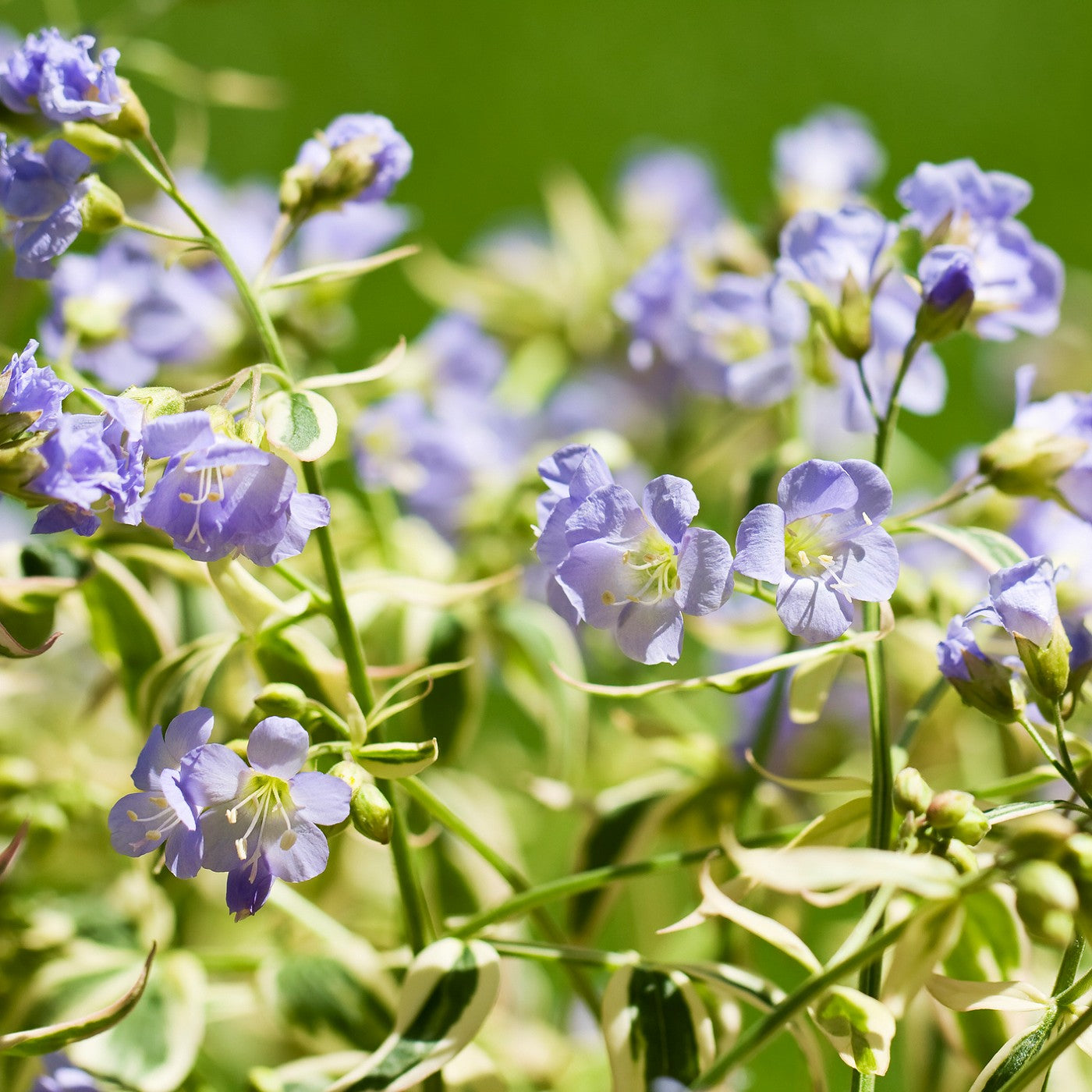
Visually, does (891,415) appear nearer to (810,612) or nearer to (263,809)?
(810,612)

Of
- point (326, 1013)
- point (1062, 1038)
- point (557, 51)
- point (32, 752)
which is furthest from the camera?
point (557, 51)

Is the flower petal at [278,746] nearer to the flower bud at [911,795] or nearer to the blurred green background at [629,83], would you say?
the flower bud at [911,795]

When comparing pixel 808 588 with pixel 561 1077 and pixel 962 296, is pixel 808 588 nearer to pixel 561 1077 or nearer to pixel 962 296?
pixel 962 296

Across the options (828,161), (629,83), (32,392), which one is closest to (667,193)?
(828,161)

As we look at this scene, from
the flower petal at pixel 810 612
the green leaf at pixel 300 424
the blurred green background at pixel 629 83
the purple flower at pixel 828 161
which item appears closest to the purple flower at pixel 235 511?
the green leaf at pixel 300 424

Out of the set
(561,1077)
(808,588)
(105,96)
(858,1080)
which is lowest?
(561,1077)

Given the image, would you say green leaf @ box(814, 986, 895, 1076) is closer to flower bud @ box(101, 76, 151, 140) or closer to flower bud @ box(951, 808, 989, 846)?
flower bud @ box(951, 808, 989, 846)

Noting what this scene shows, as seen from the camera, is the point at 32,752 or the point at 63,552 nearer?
the point at 63,552

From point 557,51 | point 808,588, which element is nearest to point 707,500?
point 808,588
